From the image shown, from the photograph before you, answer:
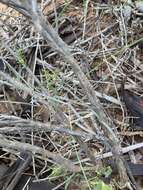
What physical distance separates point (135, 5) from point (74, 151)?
0.78 metres

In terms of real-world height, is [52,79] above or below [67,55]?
below

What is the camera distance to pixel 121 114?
1.74m

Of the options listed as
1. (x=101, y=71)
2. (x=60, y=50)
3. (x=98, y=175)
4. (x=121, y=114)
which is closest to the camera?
(x=60, y=50)

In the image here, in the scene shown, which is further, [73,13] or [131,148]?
[73,13]

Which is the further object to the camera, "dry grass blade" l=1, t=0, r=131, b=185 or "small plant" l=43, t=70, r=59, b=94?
"small plant" l=43, t=70, r=59, b=94

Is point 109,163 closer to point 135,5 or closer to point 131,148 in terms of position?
point 131,148

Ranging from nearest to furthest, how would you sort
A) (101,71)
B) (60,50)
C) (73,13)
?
(60,50)
(101,71)
(73,13)

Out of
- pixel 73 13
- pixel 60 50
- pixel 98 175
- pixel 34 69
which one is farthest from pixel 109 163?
pixel 73 13

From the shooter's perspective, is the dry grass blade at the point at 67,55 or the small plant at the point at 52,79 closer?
the dry grass blade at the point at 67,55

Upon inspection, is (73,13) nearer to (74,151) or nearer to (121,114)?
(121,114)

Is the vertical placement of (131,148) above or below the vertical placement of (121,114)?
below

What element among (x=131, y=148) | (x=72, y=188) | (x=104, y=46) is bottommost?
(x=72, y=188)

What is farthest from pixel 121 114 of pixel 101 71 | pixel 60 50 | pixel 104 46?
pixel 60 50

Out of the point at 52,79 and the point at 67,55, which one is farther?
the point at 52,79
